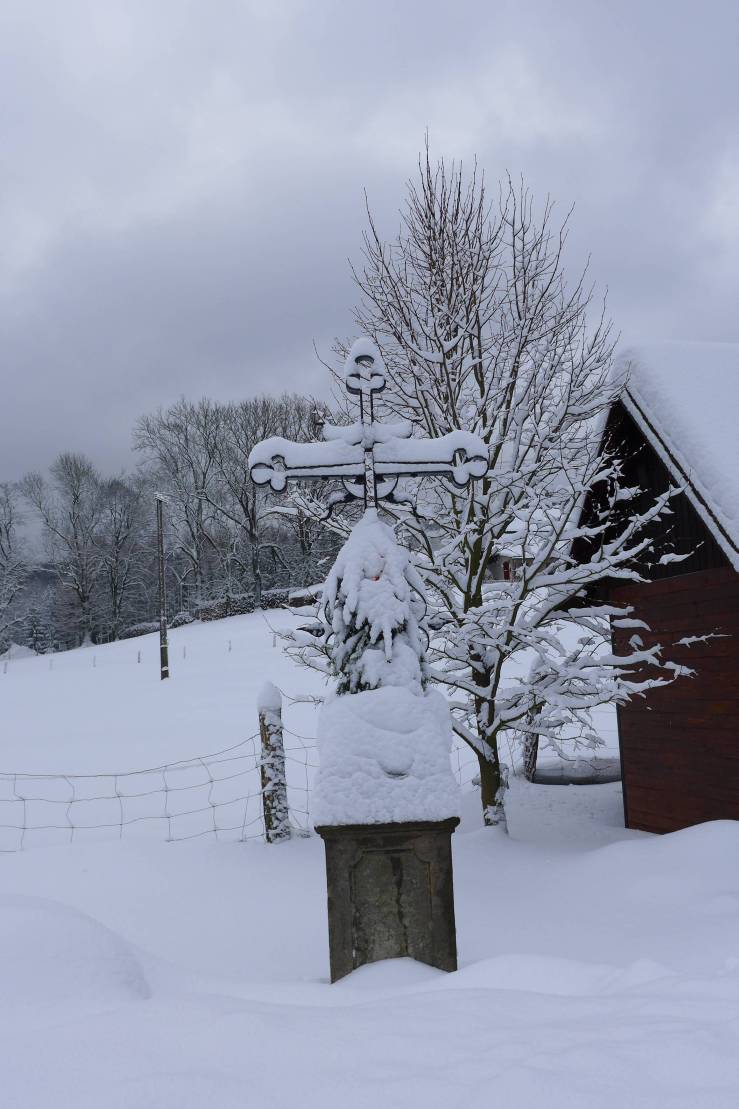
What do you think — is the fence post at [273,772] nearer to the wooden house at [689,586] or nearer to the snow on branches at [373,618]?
the wooden house at [689,586]

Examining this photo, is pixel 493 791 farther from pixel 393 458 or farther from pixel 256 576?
pixel 256 576

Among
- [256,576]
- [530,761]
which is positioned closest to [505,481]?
[530,761]

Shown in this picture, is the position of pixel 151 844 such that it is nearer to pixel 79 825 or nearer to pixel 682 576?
pixel 79 825

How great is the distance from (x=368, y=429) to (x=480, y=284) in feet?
19.5

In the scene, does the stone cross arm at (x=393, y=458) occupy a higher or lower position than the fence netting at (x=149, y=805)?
higher

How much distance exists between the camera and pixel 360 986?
399cm

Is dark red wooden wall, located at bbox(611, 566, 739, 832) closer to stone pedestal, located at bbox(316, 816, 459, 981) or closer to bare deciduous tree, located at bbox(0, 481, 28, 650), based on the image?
stone pedestal, located at bbox(316, 816, 459, 981)

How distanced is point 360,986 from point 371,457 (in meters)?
2.99

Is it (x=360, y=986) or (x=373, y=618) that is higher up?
(x=373, y=618)

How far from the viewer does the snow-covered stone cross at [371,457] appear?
502 cm

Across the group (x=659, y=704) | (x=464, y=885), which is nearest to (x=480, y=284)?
(x=659, y=704)

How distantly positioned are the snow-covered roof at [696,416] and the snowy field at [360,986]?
9.66 feet

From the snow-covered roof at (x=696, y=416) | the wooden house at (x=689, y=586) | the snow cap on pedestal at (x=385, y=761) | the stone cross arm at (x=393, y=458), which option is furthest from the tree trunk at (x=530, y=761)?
A: the snow cap on pedestal at (x=385, y=761)

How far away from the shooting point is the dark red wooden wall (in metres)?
8.44
